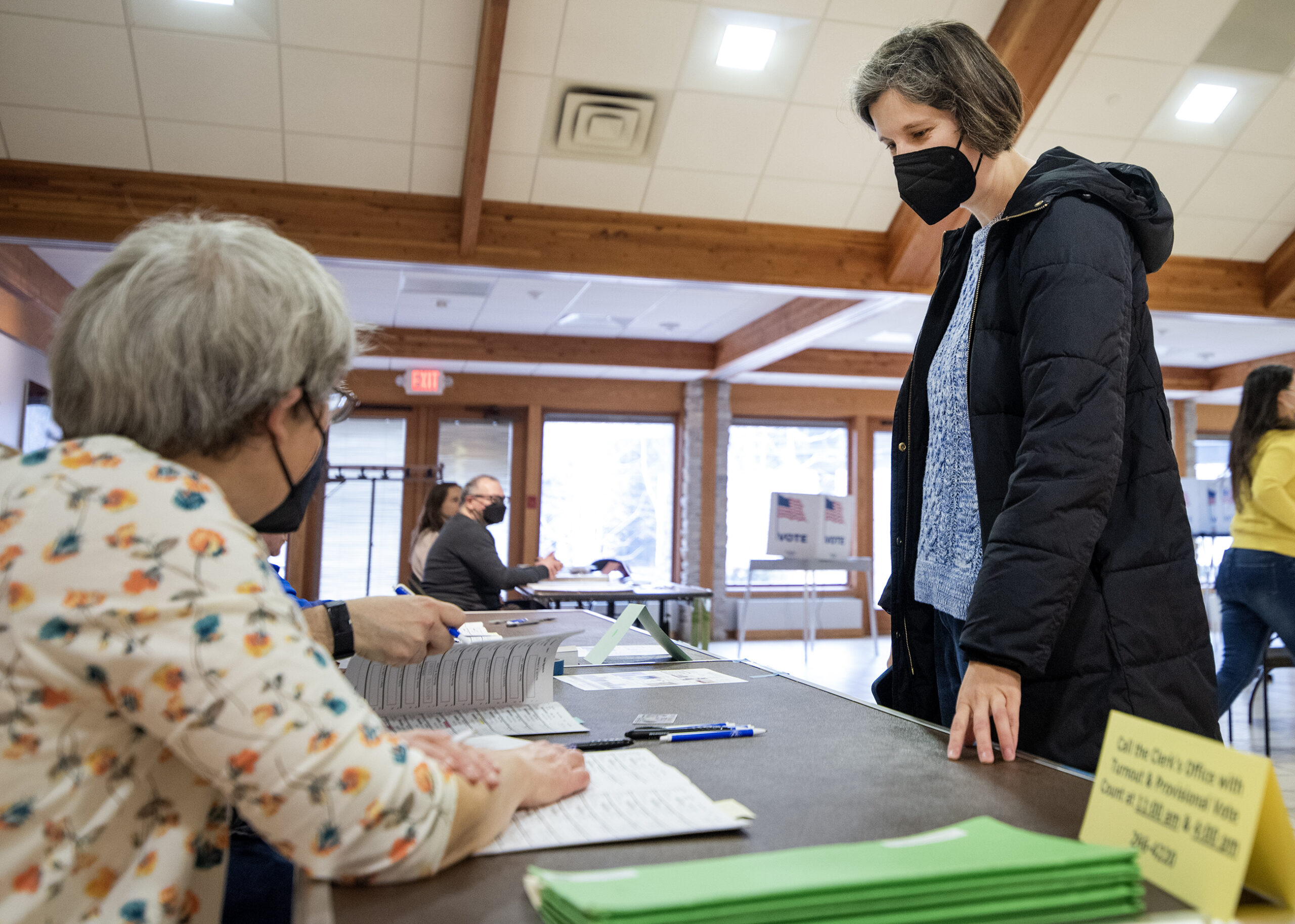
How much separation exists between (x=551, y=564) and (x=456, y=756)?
15.8 ft

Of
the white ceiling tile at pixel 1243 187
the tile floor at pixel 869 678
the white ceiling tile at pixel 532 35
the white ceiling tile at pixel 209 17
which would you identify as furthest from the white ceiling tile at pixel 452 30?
the white ceiling tile at pixel 1243 187

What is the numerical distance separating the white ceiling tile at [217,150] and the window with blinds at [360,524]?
445 cm

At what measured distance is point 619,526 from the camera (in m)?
9.52

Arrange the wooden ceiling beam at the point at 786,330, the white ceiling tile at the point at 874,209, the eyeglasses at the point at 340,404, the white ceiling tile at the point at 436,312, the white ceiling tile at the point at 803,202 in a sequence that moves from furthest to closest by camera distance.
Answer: the white ceiling tile at the point at 436,312
the wooden ceiling beam at the point at 786,330
the white ceiling tile at the point at 874,209
the white ceiling tile at the point at 803,202
the eyeglasses at the point at 340,404

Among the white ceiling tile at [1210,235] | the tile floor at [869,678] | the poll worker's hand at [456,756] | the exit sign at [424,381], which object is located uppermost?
the white ceiling tile at [1210,235]

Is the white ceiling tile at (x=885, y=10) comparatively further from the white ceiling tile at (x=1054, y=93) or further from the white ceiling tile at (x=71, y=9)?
the white ceiling tile at (x=71, y=9)

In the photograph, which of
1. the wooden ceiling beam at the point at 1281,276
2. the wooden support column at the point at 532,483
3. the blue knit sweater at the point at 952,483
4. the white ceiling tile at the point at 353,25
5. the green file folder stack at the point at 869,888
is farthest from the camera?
the wooden support column at the point at 532,483

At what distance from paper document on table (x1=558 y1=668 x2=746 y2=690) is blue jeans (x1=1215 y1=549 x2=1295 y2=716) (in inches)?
109

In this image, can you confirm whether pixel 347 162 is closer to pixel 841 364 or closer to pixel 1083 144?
pixel 1083 144

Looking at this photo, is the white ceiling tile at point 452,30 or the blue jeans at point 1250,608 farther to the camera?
the white ceiling tile at point 452,30

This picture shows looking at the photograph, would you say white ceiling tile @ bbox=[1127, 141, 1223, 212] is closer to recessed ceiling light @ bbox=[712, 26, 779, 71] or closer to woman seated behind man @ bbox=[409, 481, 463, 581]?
recessed ceiling light @ bbox=[712, 26, 779, 71]

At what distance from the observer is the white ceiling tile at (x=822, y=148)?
4.66 m

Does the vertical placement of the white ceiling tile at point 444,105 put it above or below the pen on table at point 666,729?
above

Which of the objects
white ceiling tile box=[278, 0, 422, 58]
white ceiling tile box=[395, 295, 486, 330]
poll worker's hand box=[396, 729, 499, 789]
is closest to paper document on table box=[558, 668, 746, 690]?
poll worker's hand box=[396, 729, 499, 789]
